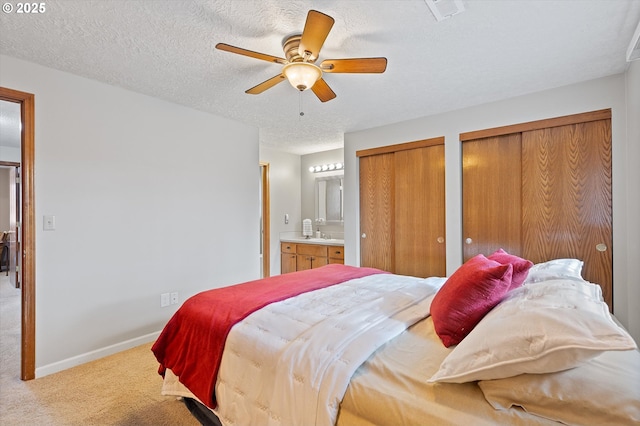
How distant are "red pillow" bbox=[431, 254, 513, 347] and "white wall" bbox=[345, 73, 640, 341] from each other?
1.86 m

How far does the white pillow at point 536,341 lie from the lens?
32.1 inches

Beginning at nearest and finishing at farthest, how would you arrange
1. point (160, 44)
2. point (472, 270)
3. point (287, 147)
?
point (472, 270) < point (160, 44) < point (287, 147)

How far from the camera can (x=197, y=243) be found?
130 inches

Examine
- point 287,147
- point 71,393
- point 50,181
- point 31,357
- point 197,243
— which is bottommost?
point 71,393

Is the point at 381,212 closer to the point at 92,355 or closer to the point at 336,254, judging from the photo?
the point at 336,254

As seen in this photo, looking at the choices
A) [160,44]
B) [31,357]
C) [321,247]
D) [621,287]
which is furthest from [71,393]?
[621,287]

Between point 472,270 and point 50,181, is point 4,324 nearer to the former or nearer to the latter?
point 50,181

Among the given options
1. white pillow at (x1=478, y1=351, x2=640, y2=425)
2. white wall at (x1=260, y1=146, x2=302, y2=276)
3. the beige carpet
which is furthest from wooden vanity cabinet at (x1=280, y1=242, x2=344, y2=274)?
white pillow at (x1=478, y1=351, x2=640, y2=425)

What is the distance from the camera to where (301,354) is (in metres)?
1.20

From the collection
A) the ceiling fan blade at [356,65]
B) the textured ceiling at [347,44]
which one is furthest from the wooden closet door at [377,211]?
the ceiling fan blade at [356,65]

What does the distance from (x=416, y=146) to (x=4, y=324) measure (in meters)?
4.96

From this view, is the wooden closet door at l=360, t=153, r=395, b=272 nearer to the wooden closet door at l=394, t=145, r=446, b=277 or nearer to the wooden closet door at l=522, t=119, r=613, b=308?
the wooden closet door at l=394, t=145, r=446, b=277

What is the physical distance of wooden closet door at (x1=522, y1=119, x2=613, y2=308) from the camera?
258cm

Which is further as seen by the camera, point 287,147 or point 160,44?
point 287,147
